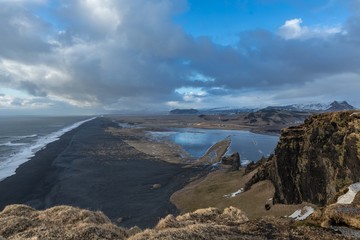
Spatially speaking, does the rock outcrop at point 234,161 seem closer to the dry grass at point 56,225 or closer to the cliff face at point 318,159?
the cliff face at point 318,159

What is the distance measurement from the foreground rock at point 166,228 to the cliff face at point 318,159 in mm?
15708

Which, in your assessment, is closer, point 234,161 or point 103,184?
point 103,184

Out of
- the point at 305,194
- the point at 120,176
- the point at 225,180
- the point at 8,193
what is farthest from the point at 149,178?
the point at 305,194

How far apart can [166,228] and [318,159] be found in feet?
93.7

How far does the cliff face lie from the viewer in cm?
3378

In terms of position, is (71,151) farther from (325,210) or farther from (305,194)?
(325,210)

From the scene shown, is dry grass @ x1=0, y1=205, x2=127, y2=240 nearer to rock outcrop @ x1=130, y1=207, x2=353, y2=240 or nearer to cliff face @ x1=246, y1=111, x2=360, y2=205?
rock outcrop @ x1=130, y1=207, x2=353, y2=240

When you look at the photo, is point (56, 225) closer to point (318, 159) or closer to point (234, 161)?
point (318, 159)

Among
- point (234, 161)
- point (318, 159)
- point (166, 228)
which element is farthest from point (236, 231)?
point (234, 161)

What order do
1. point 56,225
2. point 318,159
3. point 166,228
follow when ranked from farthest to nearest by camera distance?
point 318,159 < point 56,225 < point 166,228

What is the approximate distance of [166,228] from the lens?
16.3 meters

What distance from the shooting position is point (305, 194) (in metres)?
39.7

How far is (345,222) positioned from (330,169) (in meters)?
21.3

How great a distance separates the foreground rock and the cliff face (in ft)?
51.5
